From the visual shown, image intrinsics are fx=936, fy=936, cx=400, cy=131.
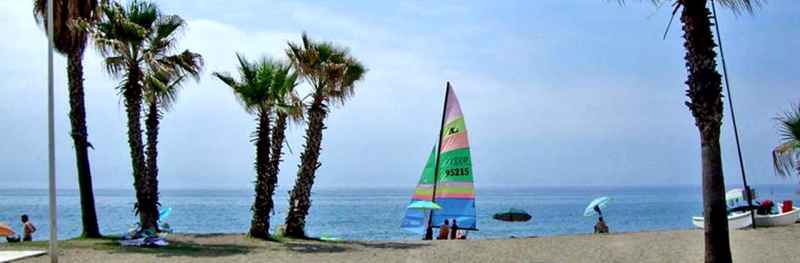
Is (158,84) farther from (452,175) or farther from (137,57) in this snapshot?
(452,175)

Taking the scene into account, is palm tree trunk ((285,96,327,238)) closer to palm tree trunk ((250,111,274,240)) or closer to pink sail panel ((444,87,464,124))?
palm tree trunk ((250,111,274,240))

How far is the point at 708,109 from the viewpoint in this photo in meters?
14.4

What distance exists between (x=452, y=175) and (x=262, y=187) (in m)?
10.5

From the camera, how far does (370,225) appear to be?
6875 centimetres

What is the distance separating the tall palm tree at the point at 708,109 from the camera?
14258mm

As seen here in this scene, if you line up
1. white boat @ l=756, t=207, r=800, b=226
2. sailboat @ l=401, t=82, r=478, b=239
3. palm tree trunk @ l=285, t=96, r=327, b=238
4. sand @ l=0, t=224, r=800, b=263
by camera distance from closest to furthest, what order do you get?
sand @ l=0, t=224, r=800, b=263
palm tree trunk @ l=285, t=96, r=327, b=238
white boat @ l=756, t=207, r=800, b=226
sailboat @ l=401, t=82, r=478, b=239

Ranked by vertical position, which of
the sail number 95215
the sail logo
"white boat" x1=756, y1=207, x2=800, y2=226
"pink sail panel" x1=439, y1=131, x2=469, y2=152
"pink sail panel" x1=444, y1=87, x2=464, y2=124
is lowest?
"white boat" x1=756, y1=207, x2=800, y2=226

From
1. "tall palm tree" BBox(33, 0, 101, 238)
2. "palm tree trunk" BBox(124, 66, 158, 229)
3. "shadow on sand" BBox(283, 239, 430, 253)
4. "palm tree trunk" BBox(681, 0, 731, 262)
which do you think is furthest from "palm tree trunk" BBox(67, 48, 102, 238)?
"palm tree trunk" BBox(681, 0, 731, 262)

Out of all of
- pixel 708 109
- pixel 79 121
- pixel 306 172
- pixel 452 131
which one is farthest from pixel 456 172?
pixel 708 109

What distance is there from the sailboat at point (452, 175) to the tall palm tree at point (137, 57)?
11946 millimetres

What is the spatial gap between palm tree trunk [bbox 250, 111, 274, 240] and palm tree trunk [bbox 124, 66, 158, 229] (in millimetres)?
2410

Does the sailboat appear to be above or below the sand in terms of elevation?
above

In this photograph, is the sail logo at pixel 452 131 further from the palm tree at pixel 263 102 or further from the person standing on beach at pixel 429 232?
the palm tree at pixel 263 102

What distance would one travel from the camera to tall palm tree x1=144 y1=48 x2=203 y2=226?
21.5 m
